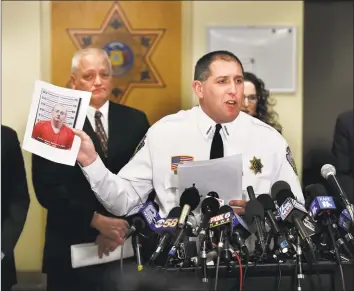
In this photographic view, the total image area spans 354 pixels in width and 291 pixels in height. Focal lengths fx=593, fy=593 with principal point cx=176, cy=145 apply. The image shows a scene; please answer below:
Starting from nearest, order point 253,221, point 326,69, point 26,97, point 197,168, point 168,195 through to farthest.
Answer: point 253,221 < point 197,168 < point 168,195 < point 26,97 < point 326,69

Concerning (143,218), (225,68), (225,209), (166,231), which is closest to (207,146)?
(225,68)

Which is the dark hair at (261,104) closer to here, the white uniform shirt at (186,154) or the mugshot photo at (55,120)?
the white uniform shirt at (186,154)

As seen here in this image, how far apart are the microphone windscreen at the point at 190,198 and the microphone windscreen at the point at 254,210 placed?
0.18 meters

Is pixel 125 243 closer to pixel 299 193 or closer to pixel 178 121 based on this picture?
pixel 178 121

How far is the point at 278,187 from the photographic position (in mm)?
2135

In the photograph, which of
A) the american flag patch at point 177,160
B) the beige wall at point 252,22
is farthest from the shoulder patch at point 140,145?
the beige wall at point 252,22

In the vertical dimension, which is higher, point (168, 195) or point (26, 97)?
point (26, 97)

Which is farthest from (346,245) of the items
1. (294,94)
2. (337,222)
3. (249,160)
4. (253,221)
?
(294,94)

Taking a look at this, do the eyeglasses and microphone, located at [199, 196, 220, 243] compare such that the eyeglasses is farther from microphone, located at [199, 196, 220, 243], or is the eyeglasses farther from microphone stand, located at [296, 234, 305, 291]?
microphone stand, located at [296, 234, 305, 291]

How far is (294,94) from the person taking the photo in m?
3.63

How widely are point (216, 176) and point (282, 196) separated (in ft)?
0.88

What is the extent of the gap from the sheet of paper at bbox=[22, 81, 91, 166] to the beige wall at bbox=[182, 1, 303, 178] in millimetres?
1461

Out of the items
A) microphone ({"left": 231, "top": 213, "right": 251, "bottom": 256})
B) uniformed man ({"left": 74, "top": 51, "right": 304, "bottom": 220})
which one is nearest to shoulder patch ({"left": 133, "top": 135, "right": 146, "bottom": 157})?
uniformed man ({"left": 74, "top": 51, "right": 304, "bottom": 220})

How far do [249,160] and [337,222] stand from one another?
0.52 m
